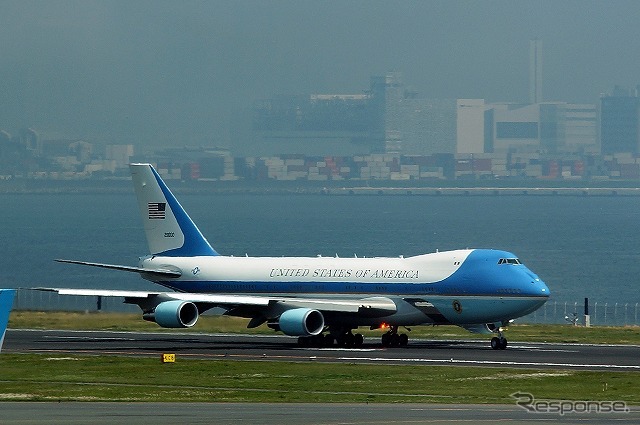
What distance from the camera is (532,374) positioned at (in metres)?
47.8

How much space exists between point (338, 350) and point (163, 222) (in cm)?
1574

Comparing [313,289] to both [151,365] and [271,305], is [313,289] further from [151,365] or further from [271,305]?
[151,365]

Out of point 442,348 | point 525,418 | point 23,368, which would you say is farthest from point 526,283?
point 525,418

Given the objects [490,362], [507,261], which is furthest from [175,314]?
[490,362]

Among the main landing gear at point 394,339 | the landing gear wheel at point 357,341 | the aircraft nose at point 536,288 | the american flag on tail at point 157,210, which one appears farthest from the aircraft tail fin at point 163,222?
the aircraft nose at point 536,288

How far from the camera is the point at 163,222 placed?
72875 millimetres

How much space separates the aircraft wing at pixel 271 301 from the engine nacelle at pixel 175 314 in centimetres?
43

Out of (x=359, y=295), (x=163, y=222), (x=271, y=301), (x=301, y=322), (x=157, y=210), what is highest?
(x=157, y=210)

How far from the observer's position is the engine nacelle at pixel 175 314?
6225 cm

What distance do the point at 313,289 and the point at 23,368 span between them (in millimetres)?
18285

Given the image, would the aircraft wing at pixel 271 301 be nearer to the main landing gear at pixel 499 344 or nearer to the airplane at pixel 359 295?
the airplane at pixel 359 295

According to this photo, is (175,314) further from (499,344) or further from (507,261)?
(507,261)

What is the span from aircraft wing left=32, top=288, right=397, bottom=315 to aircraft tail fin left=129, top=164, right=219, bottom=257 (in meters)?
7.27

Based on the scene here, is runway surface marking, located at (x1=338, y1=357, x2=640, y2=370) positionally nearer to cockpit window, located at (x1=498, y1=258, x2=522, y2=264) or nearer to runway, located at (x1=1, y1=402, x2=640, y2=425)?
cockpit window, located at (x1=498, y1=258, x2=522, y2=264)
